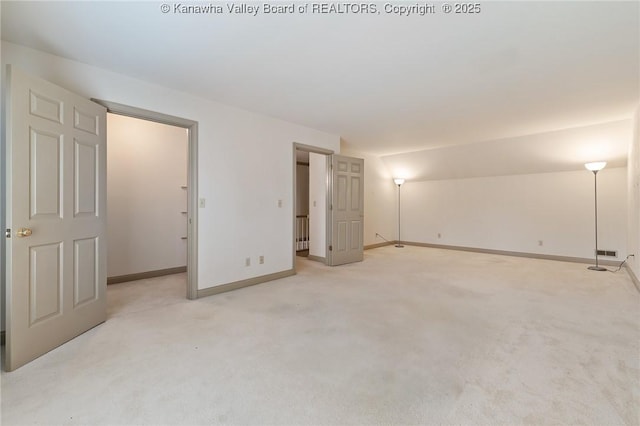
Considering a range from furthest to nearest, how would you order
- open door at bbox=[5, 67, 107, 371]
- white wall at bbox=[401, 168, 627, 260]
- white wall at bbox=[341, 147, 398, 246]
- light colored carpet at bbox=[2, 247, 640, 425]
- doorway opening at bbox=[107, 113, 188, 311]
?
white wall at bbox=[341, 147, 398, 246], white wall at bbox=[401, 168, 627, 260], doorway opening at bbox=[107, 113, 188, 311], open door at bbox=[5, 67, 107, 371], light colored carpet at bbox=[2, 247, 640, 425]

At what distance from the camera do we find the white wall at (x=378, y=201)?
7066mm

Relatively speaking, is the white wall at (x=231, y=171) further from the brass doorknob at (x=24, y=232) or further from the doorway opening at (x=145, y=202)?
the brass doorknob at (x=24, y=232)

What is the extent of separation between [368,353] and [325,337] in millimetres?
410

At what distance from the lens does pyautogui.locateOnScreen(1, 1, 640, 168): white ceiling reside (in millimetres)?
1967

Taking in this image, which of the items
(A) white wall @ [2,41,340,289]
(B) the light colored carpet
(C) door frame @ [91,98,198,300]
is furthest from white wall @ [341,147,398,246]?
(C) door frame @ [91,98,198,300]

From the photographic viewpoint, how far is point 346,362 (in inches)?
77.7

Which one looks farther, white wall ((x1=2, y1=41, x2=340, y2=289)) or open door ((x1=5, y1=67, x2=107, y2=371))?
white wall ((x1=2, y1=41, x2=340, y2=289))

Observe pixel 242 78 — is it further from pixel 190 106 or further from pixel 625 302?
pixel 625 302

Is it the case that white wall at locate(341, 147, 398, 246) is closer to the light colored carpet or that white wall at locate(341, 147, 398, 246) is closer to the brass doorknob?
the light colored carpet

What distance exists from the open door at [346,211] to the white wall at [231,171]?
3.07 feet

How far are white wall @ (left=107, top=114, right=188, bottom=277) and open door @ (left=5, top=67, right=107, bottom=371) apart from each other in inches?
63.4

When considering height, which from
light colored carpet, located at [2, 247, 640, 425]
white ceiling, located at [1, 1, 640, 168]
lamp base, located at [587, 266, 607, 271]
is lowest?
light colored carpet, located at [2, 247, 640, 425]

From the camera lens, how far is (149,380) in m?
1.77

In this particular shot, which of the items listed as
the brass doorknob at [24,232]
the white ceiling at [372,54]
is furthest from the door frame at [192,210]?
the brass doorknob at [24,232]
